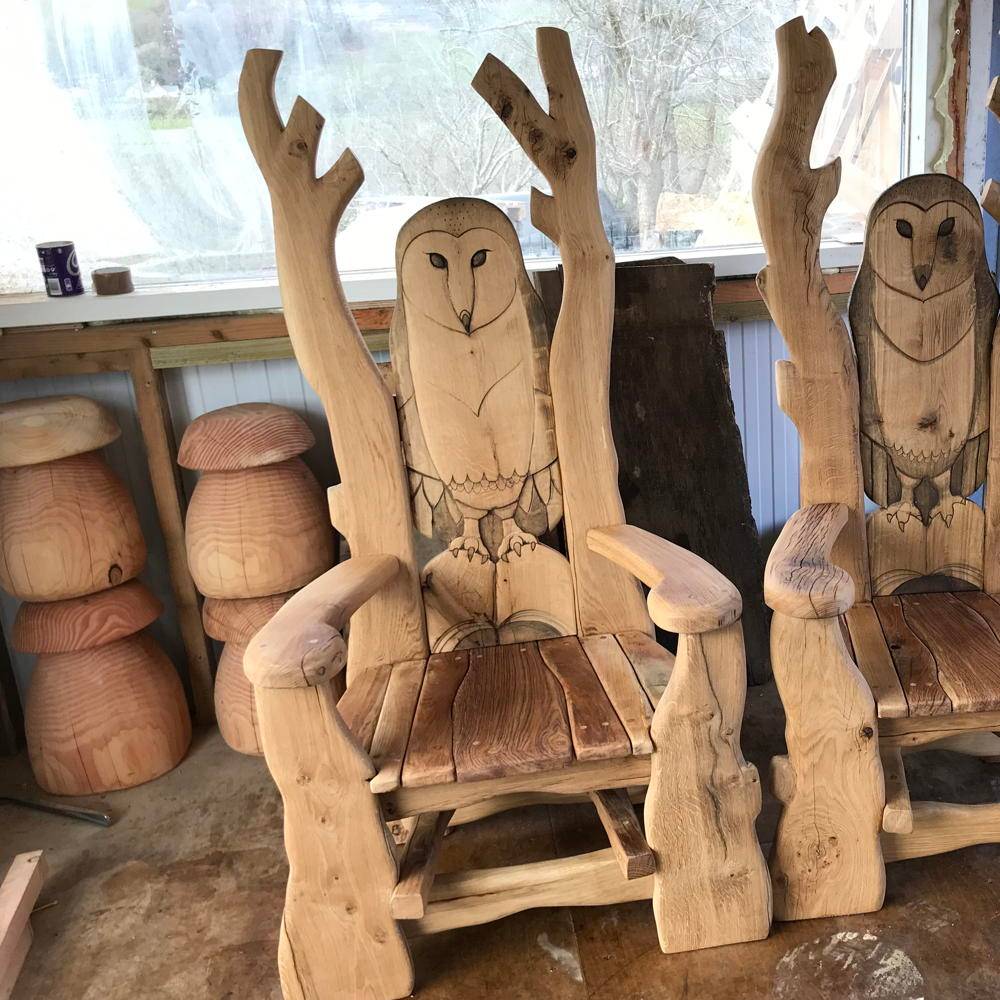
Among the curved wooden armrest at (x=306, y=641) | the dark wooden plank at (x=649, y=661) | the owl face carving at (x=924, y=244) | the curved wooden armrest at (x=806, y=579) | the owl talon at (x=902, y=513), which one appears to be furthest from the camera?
the owl talon at (x=902, y=513)

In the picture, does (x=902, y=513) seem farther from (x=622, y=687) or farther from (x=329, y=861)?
(x=329, y=861)

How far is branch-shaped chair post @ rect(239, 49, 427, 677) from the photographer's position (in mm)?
1698

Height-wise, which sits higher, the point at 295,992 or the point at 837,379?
the point at 837,379

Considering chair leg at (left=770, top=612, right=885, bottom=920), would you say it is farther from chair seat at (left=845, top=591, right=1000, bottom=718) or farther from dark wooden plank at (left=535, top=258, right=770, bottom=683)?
dark wooden plank at (left=535, top=258, right=770, bottom=683)

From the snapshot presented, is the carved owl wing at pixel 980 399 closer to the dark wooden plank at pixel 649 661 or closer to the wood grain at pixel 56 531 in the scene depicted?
the dark wooden plank at pixel 649 661

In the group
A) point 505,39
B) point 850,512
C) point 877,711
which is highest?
point 505,39

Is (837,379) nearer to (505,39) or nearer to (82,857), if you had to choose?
(505,39)

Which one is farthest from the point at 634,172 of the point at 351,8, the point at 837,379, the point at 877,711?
the point at 877,711

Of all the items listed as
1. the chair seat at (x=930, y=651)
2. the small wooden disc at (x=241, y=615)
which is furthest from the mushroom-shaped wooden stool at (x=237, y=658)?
the chair seat at (x=930, y=651)

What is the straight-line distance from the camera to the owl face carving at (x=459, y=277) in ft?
5.87

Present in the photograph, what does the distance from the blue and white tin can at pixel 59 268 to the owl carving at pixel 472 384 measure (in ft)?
3.18

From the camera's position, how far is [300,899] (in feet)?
5.11

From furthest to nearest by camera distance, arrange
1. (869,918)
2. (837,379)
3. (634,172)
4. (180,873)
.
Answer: (634,172)
(180,873)
(837,379)
(869,918)

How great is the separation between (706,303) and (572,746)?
1.29 meters
